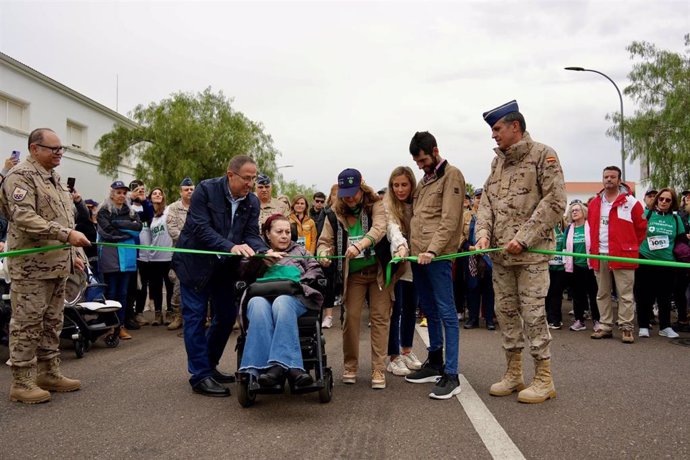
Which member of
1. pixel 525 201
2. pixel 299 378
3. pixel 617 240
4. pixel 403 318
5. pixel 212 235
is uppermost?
pixel 525 201

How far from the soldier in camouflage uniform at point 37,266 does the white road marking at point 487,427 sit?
3.24 metres

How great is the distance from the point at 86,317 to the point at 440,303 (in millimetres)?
4551

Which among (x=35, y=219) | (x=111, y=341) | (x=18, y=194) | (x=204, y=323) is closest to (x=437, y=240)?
(x=204, y=323)

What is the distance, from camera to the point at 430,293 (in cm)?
545

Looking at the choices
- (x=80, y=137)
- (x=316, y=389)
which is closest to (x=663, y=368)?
(x=316, y=389)

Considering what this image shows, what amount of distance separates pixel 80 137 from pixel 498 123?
35445 millimetres

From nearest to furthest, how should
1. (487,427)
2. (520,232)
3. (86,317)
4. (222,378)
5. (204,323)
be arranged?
(487,427) < (520,232) < (204,323) < (222,378) < (86,317)

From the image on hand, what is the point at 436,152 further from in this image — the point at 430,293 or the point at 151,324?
the point at 151,324

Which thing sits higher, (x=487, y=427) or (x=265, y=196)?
(x=265, y=196)

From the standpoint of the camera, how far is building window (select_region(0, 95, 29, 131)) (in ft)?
88.2

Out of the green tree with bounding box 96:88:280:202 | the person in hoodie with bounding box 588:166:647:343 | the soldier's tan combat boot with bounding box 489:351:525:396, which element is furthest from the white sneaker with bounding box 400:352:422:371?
the green tree with bounding box 96:88:280:202

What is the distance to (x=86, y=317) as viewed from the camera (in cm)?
730

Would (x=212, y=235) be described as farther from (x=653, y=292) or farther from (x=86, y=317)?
(x=653, y=292)

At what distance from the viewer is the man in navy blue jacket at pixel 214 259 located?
5133 millimetres
